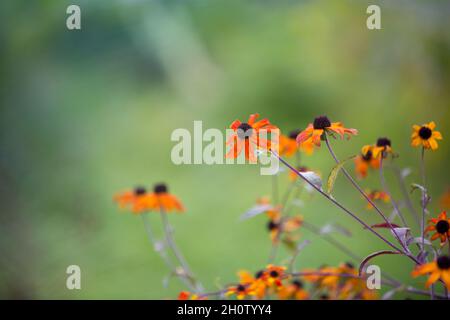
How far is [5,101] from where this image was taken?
2.19 meters

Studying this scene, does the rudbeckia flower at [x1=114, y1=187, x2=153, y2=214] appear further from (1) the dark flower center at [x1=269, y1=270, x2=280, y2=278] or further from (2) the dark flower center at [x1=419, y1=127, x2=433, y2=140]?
(2) the dark flower center at [x1=419, y1=127, x2=433, y2=140]

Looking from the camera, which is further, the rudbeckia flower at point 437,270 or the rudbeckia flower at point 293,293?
the rudbeckia flower at point 293,293

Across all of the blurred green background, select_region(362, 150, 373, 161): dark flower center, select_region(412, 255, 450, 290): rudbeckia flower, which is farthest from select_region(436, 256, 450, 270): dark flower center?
the blurred green background

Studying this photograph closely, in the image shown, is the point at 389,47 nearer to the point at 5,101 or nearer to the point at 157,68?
the point at 157,68

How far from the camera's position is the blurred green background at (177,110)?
1.79m

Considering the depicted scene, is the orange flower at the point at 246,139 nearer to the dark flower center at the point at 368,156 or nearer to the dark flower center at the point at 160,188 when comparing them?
the dark flower center at the point at 368,156

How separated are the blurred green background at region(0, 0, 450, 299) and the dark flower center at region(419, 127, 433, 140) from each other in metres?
0.97

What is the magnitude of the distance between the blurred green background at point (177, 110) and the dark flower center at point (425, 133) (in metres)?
0.97

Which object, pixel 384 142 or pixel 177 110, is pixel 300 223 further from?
pixel 177 110

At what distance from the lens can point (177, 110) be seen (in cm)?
295

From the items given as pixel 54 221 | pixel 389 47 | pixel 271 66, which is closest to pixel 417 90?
pixel 389 47

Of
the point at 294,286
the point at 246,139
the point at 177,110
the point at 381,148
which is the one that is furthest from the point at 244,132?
the point at 177,110

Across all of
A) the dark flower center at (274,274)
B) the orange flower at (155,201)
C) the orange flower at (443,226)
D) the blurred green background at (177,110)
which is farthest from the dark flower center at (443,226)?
the blurred green background at (177,110)

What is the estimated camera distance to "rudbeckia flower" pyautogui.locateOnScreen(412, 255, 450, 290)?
562 millimetres
